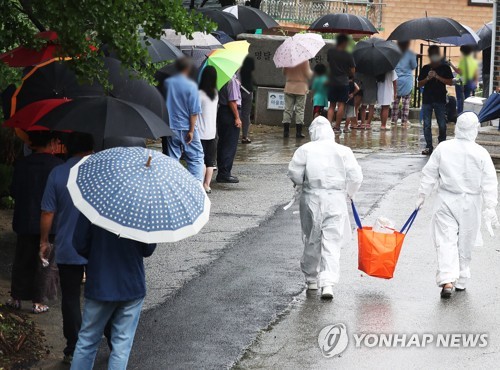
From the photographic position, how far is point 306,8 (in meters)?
33.8

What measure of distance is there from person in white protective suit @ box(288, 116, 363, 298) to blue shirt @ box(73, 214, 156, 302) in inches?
119

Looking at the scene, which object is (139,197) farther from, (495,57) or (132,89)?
(495,57)

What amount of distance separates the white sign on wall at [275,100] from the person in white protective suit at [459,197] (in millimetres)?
11525

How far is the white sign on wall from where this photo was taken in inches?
808

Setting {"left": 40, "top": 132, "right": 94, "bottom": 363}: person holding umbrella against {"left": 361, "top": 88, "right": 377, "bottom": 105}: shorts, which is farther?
{"left": 361, "top": 88, "right": 377, "bottom": 105}: shorts

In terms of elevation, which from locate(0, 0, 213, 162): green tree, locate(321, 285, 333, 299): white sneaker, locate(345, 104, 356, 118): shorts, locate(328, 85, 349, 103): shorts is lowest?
locate(321, 285, 333, 299): white sneaker

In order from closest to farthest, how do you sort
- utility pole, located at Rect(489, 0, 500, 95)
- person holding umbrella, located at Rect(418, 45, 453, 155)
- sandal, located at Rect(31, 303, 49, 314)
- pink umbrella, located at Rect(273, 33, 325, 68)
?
sandal, located at Rect(31, 303, 49, 314) → person holding umbrella, located at Rect(418, 45, 453, 155) → utility pole, located at Rect(489, 0, 500, 95) → pink umbrella, located at Rect(273, 33, 325, 68)

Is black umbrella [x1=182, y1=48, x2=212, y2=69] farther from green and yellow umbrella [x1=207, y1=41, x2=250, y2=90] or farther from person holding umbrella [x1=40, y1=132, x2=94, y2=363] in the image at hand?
person holding umbrella [x1=40, y1=132, x2=94, y2=363]

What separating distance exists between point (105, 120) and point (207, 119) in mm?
5888

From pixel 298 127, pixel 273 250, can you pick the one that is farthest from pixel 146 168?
pixel 298 127

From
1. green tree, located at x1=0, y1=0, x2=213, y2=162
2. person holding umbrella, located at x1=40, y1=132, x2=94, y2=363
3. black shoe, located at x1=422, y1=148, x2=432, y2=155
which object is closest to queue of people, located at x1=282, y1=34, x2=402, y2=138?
black shoe, located at x1=422, y1=148, x2=432, y2=155

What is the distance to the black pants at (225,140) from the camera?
14.0 m

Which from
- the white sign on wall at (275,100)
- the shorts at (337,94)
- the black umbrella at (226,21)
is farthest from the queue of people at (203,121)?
the white sign on wall at (275,100)

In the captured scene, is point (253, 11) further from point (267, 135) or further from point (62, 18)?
point (62, 18)
